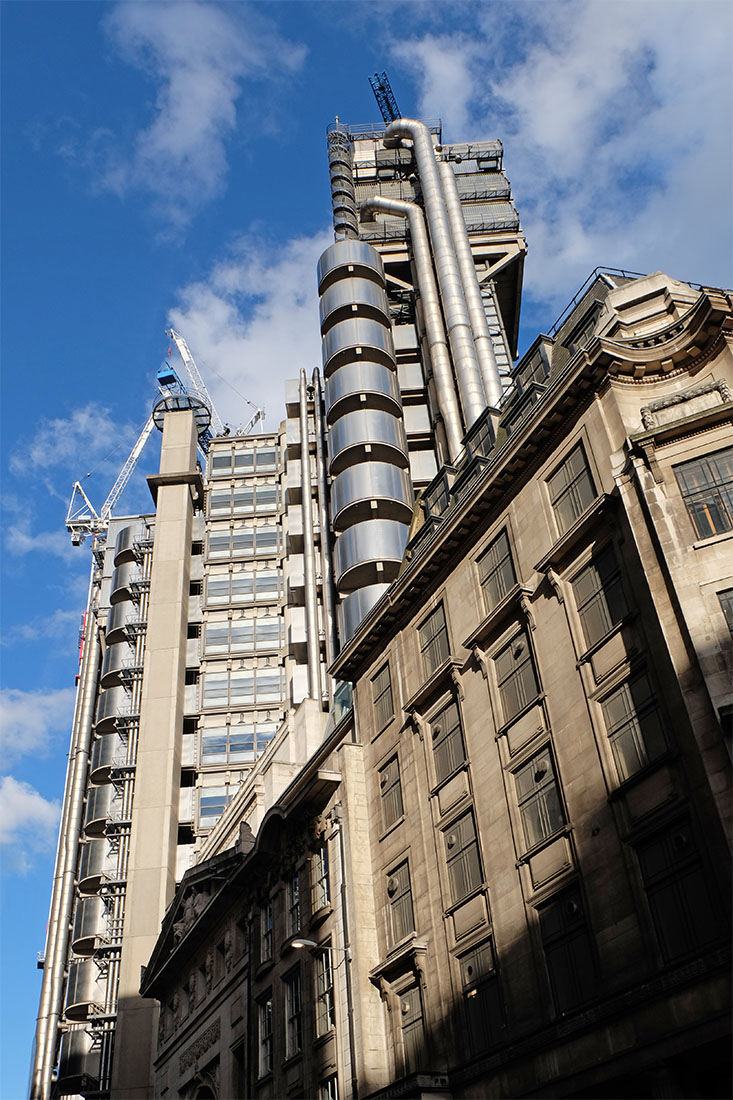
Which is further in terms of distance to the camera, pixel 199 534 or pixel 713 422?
pixel 199 534

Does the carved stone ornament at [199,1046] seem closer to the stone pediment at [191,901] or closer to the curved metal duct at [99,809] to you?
the stone pediment at [191,901]

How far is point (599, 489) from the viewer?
27.1 metres

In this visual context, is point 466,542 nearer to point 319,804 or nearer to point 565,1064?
point 319,804

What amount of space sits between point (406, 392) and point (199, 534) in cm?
2504

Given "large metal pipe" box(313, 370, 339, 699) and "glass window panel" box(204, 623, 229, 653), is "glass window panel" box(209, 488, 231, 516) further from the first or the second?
"large metal pipe" box(313, 370, 339, 699)

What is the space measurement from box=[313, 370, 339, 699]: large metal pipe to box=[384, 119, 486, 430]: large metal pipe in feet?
44.5

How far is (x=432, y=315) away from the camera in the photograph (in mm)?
77562

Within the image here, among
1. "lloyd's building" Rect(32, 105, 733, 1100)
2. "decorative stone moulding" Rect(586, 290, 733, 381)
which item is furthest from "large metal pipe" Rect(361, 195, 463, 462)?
"decorative stone moulding" Rect(586, 290, 733, 381)

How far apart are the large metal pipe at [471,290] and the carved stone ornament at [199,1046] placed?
136 ft

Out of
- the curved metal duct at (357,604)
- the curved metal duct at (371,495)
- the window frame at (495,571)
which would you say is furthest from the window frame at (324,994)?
the curved metal duct at (371,495)

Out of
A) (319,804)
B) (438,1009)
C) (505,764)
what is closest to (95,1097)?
(319,804)

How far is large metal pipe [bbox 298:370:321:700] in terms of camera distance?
2810 inches

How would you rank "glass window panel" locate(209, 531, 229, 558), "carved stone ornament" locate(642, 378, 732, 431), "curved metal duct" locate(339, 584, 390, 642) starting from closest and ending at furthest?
"carved stone ornament" locate(642, 378, 732, 431) < "curved metal duct" locate(339, 584, 390, 642) < "glass window panel" locate(209, 531, 229, 558)

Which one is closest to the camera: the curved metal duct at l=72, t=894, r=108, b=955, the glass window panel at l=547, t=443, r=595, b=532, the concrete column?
the glass window panel at l=547, t=443, r=595, b=532
